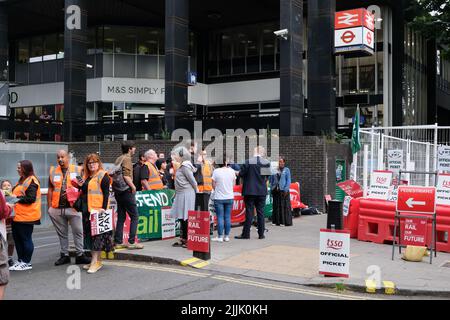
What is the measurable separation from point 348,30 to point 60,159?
52.3 feet

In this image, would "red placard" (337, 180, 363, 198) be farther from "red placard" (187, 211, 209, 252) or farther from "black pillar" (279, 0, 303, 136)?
"black pillar" (279, 0, 303, 136)

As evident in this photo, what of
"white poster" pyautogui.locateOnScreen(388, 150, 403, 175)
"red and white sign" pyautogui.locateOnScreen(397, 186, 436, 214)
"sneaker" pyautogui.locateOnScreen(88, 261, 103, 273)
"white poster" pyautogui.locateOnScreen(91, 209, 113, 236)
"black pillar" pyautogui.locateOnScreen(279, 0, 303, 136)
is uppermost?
"black pillar" pyautogui.locateOnScreen(279, 0, 303, 136)

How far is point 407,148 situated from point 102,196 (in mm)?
9945

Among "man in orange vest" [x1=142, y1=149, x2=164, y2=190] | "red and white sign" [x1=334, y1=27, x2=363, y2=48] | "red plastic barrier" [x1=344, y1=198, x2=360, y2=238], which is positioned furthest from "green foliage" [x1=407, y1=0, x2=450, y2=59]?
"man in orange vest" [x1=142, y1=149, x2=164, y2=190]

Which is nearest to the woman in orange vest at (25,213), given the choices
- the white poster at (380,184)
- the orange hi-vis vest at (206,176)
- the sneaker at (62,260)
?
the sneaker at (62,260)

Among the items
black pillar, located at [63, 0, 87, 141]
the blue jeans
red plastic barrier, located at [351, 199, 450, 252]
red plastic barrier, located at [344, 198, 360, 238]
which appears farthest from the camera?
black pillar, located at [63, 0, 87, 141]

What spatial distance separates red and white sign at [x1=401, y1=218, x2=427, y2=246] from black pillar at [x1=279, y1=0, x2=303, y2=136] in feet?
33.4

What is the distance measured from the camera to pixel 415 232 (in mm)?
9305

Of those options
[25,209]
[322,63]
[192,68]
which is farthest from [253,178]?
[192,68]

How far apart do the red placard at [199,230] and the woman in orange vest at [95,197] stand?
1.39m

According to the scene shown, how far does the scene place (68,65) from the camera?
81.8 ft

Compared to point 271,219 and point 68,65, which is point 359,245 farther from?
point 68,65

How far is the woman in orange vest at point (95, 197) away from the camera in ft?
26.0

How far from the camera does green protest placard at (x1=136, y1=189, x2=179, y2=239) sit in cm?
1024
